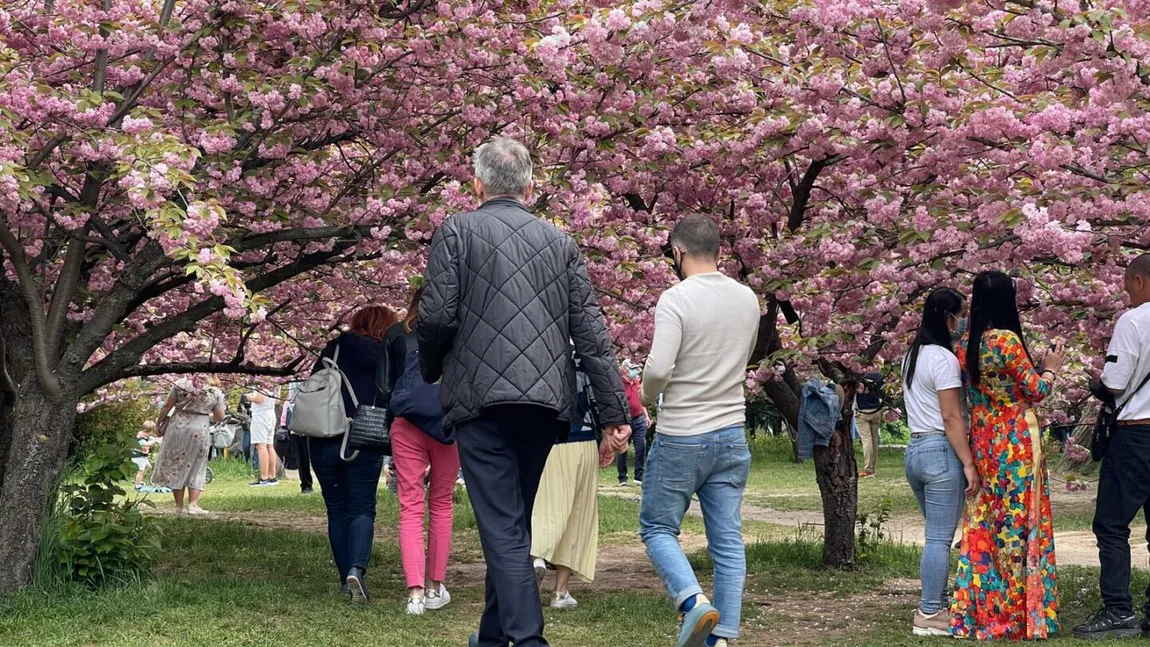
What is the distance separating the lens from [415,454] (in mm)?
7008

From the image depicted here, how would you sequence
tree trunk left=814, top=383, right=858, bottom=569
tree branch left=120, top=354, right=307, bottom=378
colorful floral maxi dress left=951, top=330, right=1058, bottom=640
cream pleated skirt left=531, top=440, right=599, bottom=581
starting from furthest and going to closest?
tree trunk left=814, top=383, right=858, bottom=569
tree branch left=120, top=354, right=307, bottom=378
cream pleated skirt left=531, top=440, right=599, bottom=581
colorful floral maxi dress left=951, top=330, right=1058, bottom=640

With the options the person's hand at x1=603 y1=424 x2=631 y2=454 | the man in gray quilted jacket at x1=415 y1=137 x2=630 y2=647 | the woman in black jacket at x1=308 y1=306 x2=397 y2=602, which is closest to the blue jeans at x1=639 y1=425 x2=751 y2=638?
the person's hand at x1=603 y1=424 x2=631 y2=454

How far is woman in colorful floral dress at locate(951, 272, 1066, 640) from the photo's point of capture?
250 inches

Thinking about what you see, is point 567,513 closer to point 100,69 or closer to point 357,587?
point 357,587

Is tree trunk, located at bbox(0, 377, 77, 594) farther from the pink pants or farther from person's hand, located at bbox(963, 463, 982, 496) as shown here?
person's hand, located at bbox(963, 463, 982, 496)

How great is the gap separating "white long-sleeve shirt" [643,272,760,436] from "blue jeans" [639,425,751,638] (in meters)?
0.07

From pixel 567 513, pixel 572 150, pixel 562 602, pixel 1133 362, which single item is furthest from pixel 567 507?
pixel 1133 362

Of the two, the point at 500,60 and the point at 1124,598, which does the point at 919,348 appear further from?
the point at 500,60

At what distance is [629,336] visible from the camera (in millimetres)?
9203

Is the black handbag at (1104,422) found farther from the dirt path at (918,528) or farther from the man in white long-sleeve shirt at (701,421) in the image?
the dirt path at (918,528)

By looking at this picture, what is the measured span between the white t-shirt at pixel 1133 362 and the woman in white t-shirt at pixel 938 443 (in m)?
0.73

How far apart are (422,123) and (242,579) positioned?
10.1ft

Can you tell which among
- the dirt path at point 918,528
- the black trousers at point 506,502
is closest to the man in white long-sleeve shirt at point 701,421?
the black trousers at point 506,502

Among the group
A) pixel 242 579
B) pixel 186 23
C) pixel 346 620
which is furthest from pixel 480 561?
pixel 186 23
